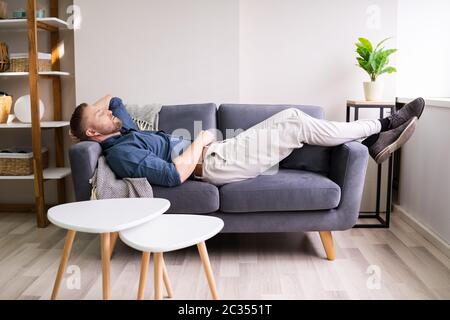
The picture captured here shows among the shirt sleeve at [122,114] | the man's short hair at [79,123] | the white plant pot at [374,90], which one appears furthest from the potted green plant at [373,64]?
the man's short hair at [79,123]

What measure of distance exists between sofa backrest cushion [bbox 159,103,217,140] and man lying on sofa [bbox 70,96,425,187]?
261 mm

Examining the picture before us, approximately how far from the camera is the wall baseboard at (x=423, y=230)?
9.85 feet

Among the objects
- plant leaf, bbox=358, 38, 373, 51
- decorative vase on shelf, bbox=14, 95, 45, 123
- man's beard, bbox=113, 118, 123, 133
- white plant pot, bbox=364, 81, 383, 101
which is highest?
plant leaf, bbox=358, 38, 373, 51

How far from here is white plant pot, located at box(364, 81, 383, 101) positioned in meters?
3.55

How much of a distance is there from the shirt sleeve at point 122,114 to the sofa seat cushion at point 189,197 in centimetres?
53

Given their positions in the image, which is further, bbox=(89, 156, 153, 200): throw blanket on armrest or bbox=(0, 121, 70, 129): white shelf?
bbox=(0, 121, 70, 129): white shelf

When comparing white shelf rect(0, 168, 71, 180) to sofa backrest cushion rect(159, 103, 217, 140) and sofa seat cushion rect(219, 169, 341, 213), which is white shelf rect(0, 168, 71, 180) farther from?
sofa seat cushion rect(219, 169, 341, 213)

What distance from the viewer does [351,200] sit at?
287 cm

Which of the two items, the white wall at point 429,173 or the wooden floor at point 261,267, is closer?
the wooden floor at point 261,267

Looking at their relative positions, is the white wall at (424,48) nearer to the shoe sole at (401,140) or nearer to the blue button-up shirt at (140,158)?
the shoe sole at (401,140)

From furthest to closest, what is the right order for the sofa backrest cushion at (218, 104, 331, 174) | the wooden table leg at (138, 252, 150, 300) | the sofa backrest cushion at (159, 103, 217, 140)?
1. the sofa backrest cushion at (159, 103, 217, 140)
2. the sofa backrest cushion at (218, 104, 331, 174)
3. the wooden table leg at (138, 252, 150, 300)

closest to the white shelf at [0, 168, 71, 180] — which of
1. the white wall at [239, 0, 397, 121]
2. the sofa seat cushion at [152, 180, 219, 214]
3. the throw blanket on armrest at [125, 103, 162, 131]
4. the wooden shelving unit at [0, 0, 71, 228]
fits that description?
the wooden shelving unit at [0, 0, 71, 228]

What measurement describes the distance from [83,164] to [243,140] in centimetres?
89
